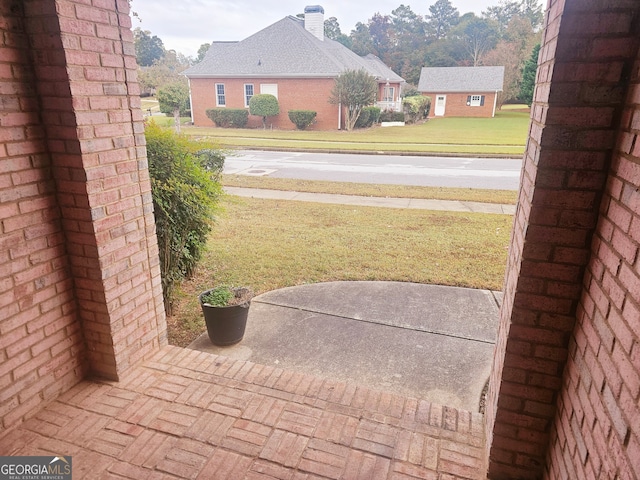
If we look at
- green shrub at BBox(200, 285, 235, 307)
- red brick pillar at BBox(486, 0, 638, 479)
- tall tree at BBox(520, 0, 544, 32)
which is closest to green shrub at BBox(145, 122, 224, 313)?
green shrub at BBox(200, 285, 235, 307)

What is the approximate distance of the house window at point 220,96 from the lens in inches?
1127

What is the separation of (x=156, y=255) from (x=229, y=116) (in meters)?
26.7

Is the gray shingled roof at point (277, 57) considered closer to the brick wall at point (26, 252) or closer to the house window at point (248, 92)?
the house window at point (248, 92)

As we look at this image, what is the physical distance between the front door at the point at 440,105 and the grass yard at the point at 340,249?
117 ft

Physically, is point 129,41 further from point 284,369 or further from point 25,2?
point 284,369

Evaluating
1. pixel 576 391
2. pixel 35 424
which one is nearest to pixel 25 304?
pixel 35 424

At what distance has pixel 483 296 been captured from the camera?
466cm

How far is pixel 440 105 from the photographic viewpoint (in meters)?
40.8

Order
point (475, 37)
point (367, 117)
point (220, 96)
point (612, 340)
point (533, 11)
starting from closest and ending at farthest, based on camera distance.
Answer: point (612, 340) < point (367, 117) < point (220, 96) < point (475, 37) < point (533, 11)

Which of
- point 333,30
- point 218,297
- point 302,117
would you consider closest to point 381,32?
point 333,30

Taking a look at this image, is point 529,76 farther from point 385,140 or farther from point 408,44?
point 408,44

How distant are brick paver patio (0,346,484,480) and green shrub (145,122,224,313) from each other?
130 centimetres

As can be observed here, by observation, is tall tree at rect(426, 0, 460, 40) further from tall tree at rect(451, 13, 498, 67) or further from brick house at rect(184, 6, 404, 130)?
brick house at rect(184, 6, 404, 130)

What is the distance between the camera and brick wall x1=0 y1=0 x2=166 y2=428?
2.24 m
